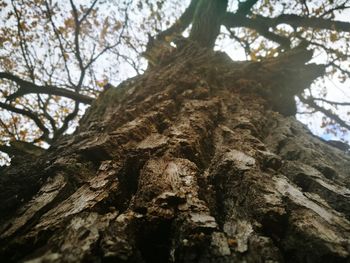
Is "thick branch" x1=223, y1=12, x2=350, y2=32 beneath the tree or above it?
above

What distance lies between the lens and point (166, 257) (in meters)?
2.15

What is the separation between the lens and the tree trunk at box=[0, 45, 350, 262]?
→ 205 centimetres

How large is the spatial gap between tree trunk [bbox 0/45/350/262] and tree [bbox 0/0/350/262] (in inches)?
0.5

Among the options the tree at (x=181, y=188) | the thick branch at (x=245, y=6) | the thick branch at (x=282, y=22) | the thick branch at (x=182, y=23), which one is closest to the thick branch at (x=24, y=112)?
the tree at (x=181, y=188)

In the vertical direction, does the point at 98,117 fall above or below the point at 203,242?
above

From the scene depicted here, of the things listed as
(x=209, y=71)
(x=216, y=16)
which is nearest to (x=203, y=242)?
(x=209, y=71)

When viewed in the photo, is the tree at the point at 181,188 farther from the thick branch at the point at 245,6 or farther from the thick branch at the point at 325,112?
the thick branch at the point at 245,6

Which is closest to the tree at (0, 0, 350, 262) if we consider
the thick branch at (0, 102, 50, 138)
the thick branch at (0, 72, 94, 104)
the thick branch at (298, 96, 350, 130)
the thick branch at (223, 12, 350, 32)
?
the thick branch at (0, 72, 94, 104)

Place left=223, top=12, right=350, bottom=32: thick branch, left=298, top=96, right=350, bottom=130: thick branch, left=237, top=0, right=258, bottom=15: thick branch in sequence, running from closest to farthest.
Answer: left=223, top=12, right=350, bottom=32: thick branch
left=298, top=96, right=350, bottom=130: thick branch
left=237, top=0, right=258, bottom=15: thick branch

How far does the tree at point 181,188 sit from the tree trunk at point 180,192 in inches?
0.5

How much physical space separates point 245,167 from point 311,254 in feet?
3.75

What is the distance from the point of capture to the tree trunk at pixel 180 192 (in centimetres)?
205

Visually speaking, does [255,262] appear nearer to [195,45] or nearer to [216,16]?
[195,45]

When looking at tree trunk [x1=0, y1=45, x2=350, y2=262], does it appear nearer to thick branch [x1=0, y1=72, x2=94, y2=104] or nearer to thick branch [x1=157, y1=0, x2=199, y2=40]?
thick branch [x1=0, y1=72, x2=94, y2=104]
